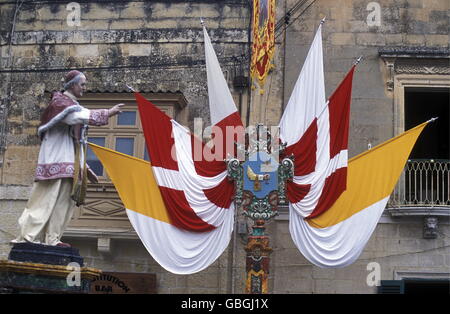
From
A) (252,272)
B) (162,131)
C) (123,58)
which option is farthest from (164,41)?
(252,272)

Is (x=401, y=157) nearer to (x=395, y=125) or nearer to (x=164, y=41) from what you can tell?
(x=395, y=125)

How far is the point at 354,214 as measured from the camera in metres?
13.7

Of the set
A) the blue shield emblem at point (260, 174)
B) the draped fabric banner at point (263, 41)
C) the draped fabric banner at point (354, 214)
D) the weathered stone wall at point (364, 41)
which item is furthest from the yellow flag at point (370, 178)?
the weathered stone wall at point (364, 41)

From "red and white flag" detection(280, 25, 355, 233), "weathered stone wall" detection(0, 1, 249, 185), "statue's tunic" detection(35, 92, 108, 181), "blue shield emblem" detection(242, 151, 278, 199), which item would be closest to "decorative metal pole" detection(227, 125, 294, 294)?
"blue shield emblem" detection(242, 151, 278, 199)

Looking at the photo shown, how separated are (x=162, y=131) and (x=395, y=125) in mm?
4822

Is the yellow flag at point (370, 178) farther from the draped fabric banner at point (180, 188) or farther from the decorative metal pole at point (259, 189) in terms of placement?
the draped fabric banner at point (180, 188)

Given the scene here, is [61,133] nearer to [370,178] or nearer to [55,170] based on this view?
[55,170]

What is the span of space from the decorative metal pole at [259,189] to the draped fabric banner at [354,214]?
17.9 inches

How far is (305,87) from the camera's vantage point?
14.2 metres

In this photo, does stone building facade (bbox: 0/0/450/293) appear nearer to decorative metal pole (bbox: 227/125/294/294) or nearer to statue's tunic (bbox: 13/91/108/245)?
decorative metal pole (bbox: 227/125/294/294)

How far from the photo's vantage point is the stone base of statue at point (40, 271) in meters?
9.68

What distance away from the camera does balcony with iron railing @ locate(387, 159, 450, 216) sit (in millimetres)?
15922

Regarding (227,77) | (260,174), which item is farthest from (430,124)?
(260,174)
